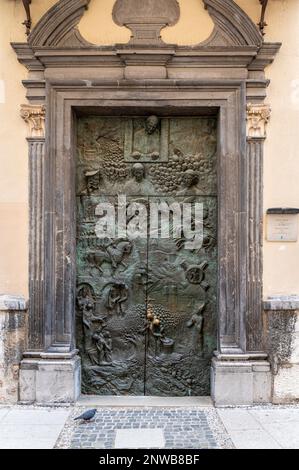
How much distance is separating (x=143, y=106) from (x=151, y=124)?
0.27m

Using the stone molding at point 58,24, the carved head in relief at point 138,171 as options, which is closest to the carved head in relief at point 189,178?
the carved head in relief at point 138,171

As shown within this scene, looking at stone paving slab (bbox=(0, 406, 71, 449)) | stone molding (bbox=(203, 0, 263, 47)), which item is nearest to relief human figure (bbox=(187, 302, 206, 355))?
stone paving slab (bbox=(0, 406, 71, 449))

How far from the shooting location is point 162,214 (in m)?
5.93

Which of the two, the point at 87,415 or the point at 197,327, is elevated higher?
the point at 197,327

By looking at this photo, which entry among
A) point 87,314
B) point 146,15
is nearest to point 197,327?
point 87,314

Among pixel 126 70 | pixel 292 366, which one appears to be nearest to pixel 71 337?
pixel 292 366

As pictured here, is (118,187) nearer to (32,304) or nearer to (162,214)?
(162,214)

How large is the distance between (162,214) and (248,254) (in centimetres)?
114

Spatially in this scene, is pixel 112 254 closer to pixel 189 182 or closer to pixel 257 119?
pixel 189 182

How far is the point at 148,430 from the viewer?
4.75 metres

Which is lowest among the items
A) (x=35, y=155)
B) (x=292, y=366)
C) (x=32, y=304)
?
(x=292, y=366)

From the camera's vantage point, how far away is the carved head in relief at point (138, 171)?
586 cm

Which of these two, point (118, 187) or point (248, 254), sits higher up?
point (118, 187)

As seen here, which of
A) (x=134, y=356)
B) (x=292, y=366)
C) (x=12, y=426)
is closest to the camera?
(x=12, y=426)
